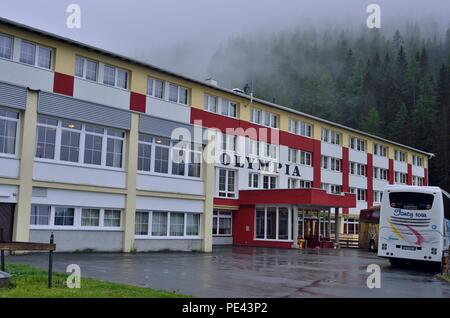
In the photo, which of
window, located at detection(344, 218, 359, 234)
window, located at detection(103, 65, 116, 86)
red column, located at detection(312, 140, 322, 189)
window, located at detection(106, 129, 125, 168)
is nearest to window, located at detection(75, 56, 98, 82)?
window, located at detection(103, 65, 116, 86)

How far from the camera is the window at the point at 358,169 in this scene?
166ft

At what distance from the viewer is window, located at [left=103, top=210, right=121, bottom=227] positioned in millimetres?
25033

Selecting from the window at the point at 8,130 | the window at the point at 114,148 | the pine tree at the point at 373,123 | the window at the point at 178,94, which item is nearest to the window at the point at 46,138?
the window at the point at 8,130

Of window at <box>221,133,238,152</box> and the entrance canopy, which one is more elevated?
window at <box>221,133,238,152</box>

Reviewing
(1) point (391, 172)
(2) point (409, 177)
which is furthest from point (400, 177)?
(1) point (391, 172)

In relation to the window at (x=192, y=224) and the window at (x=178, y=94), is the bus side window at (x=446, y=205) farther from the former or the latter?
the window at (x=178, y=94)

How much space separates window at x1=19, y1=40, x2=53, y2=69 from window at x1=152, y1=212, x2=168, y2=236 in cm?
914

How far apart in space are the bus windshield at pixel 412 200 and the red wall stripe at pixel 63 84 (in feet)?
47.9

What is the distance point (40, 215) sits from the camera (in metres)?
22.4

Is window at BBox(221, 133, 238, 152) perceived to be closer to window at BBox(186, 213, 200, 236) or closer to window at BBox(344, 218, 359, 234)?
window at BBox(186, 213, 200, 236)

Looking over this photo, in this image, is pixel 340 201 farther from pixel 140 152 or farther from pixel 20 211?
pixel 20 211

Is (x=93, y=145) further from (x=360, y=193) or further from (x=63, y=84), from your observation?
(x=360, y=193)

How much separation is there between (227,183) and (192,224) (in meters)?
8.18

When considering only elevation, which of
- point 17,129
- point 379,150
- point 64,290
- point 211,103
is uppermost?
point 379,150
